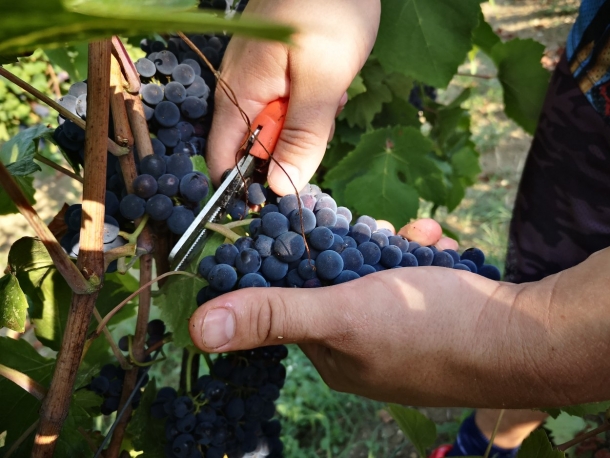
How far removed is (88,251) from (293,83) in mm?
503

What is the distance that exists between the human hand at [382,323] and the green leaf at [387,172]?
0.62 m

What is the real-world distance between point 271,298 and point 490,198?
3.16 meters

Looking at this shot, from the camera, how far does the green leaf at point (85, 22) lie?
205mm

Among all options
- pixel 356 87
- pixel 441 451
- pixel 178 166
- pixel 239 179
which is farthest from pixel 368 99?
pixel 441 451

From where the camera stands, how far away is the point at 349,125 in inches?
A: 63.4

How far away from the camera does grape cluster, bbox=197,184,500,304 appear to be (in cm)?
79

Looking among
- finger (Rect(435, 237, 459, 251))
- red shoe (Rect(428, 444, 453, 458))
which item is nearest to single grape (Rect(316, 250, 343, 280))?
finger (Rect(435, 237, 459, 251))

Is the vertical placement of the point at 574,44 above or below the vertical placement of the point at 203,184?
above

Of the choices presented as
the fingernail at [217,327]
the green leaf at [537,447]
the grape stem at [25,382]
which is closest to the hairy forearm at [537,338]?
the green leaf at [537,447]

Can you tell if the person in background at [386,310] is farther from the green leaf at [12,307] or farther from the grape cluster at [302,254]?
the green leaf at [12,307]

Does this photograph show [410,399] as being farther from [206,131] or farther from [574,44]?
[574,44]

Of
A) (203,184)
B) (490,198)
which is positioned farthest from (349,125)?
(490,198)

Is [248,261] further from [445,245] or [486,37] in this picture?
[486,37]

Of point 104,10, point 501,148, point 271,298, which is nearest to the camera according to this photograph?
point 104,10
